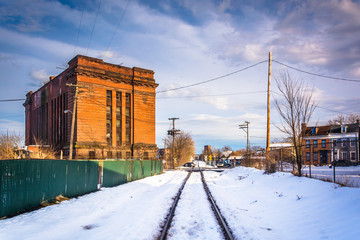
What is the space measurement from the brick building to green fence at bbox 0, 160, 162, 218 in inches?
1008

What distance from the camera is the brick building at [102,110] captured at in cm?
4266

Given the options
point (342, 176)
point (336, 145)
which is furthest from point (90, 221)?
point (336, 145)

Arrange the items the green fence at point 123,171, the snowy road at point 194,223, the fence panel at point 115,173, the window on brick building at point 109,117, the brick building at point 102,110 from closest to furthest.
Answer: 1. the snowy road at point 194,223
2. the fence panel at point 115,173
3. the green fence at point 123,171
4. the brick building at point 102,110
5. the window on brick building at point 109,117

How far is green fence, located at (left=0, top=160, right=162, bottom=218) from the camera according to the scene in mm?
9461

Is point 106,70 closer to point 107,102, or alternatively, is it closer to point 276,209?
point 107,102

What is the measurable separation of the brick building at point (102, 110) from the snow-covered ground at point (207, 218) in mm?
32419

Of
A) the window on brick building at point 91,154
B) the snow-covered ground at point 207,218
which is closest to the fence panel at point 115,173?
the snow-covered ground at point 207,218

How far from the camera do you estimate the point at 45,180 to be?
38.2ft

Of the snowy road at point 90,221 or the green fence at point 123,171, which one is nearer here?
the snowy road at point 90,221

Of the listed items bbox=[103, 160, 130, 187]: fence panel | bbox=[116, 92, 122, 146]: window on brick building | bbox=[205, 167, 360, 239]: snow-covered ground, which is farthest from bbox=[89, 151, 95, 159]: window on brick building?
bbox=[205, 167, 360, 239]: snow-covered ground

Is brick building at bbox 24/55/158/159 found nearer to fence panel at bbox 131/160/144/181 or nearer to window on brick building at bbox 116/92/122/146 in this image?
window on brick building at bbox 116/92/122/146

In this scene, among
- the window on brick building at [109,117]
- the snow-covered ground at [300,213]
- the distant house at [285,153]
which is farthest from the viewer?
the window on brick building at [109,117]

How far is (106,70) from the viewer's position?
4606 centimetres

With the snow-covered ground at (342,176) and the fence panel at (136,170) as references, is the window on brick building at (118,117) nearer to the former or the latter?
the fence panel at (136,170)
